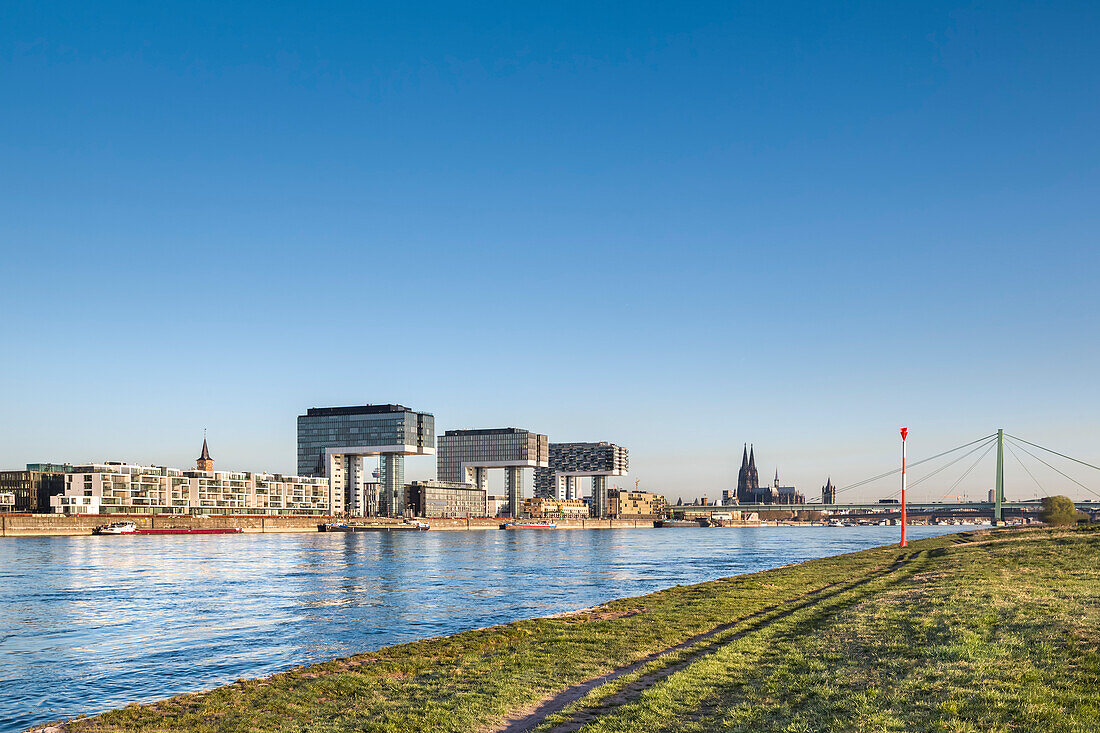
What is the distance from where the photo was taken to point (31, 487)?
19525cm

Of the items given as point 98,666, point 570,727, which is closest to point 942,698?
point 570,727

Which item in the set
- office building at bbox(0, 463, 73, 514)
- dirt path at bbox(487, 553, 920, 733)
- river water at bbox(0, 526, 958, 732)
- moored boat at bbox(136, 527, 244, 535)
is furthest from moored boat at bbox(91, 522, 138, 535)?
dirt path at bbox(487, 553, 920, 733)

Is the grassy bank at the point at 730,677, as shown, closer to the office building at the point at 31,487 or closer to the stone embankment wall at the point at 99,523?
the stone embankment wall at the point at 99,523

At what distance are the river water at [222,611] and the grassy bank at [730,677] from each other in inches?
176

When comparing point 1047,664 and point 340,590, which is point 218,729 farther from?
point 340,590

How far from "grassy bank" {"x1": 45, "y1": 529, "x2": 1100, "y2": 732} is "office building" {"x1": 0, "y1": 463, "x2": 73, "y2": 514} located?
19860 centimetres

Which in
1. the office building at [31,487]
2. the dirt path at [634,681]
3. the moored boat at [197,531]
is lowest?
the moored boat at [197,531]

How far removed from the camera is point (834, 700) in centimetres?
1547

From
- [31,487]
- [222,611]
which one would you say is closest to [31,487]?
[31,487]

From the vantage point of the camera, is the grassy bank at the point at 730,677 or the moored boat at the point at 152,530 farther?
the moored boat at the point at 152,530

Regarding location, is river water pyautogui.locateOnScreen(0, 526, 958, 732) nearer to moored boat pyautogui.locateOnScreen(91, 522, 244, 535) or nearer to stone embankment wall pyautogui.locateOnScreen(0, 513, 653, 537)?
stone embankment wall pyautogui.locateOnScreen(0, 513, 653, 537)

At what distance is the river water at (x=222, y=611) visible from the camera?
969 inches

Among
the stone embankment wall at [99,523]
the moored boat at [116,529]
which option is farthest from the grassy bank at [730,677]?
the moored boat at [116,529]

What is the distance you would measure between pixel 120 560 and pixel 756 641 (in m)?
75.7
